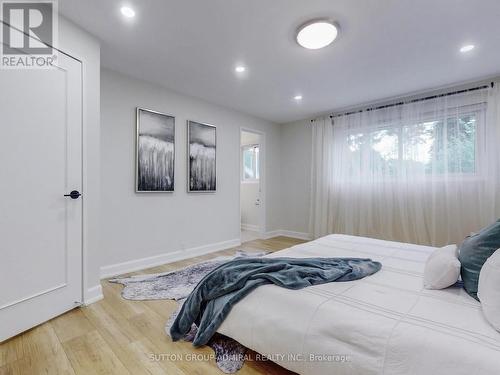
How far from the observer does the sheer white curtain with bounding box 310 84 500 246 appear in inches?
125

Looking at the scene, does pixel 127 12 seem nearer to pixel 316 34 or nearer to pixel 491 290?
pixel 316 34

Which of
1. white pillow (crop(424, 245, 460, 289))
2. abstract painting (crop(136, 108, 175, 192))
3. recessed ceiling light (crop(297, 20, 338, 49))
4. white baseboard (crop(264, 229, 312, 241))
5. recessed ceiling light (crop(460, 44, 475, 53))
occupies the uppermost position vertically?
recessed ceiling light (crop(460, 44, 475, 53))

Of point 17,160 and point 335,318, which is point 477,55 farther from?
point 17,160

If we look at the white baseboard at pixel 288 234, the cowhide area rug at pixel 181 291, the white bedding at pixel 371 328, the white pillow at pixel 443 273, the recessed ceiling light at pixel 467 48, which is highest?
the recessed ceiling light at pixel 467 48

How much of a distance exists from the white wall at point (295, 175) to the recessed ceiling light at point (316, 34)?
2.75 m

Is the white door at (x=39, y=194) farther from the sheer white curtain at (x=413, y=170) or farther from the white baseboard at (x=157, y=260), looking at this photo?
the sheer white curtain at (x=413, y=170)

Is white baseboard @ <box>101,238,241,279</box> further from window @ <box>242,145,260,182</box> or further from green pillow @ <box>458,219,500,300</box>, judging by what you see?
green pillow @ <box>458,219,500,300</box>

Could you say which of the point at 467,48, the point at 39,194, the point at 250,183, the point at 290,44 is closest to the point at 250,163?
the point at 250,183

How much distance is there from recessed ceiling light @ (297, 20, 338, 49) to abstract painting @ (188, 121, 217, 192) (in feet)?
6.62

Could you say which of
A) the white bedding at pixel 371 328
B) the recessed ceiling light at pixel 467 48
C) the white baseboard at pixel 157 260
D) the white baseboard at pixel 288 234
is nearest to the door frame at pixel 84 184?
the white baseboard at pixel 157 260

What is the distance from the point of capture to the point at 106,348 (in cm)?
160

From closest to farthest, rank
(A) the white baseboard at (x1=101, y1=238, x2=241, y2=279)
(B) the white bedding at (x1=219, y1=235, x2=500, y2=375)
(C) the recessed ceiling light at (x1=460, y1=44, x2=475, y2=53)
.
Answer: (B) the white bedding at (x1=219, y1=235, x2=500, y2=375), (C) the recessed ceiling light at (x1=460, y1=44, x2=475, y2=53), (A) the white baseboard at (x1=101, y1=238, x2=241, y2=279)

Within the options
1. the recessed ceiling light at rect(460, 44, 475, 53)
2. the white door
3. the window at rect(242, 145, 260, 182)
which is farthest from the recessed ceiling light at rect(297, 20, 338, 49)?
the window at rect(242, 145, 260, 182)

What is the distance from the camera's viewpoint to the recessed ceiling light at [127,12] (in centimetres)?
193
